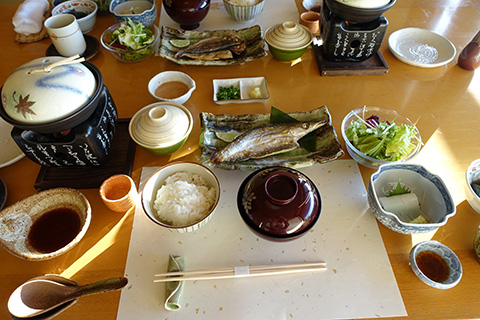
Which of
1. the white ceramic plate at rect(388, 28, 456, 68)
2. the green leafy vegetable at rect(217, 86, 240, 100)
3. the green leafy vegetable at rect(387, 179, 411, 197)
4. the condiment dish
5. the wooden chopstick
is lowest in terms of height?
the wooden chopstick

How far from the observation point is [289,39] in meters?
1.90

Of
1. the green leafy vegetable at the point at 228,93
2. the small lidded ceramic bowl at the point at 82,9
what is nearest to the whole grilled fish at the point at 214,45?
the green leafy vegetable at the point at 228,93

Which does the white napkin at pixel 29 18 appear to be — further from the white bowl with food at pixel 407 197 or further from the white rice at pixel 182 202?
the white bowl with food at pixel 407 197

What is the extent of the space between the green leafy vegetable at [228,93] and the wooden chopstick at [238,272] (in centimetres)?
100

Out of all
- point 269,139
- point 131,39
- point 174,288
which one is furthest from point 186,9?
point 174,288

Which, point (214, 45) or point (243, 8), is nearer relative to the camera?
point (214, 45)

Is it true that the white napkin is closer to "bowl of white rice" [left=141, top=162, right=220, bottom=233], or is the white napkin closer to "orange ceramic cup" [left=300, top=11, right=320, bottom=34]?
"bowl of white rice" [left=141, top=162, right=220, bottom=233]

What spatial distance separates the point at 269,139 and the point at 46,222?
1047mm

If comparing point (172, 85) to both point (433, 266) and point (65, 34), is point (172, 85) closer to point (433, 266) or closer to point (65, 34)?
point (65, 34)

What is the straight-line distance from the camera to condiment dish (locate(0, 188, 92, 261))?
3.70 feet

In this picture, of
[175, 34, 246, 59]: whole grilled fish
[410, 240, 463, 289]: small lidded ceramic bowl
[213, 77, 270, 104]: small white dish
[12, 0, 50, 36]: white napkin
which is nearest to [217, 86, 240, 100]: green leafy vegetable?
[213, 77, 270, 104]: small white dish

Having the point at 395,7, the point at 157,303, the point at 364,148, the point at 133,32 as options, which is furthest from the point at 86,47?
the point at 395,7

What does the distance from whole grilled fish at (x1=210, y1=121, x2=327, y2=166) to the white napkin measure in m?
1.99

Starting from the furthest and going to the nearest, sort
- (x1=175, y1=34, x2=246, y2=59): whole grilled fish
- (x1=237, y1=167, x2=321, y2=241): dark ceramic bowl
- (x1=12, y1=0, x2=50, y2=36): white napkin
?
(x1=12, y1=0, x2=50, y2=36): white napkin < (x1=175, y1=34, x2=246, y2=59): whole grilled fish < (x1=237, y1=167, x2=321, y2=241): dark ceramic bowl
